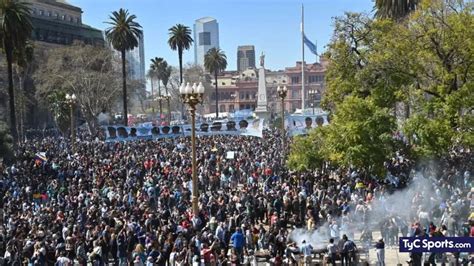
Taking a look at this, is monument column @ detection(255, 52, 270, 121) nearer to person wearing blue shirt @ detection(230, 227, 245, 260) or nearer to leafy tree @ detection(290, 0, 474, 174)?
leafy tree @ detection(290, 0, 474, 174)

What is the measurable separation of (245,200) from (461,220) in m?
7.95

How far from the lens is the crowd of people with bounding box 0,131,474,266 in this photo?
18.1 m

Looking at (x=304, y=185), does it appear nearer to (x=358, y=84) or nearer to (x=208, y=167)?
(x=358, y=84)

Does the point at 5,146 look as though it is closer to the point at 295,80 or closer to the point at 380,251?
the point at 380,251

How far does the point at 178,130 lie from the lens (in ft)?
179

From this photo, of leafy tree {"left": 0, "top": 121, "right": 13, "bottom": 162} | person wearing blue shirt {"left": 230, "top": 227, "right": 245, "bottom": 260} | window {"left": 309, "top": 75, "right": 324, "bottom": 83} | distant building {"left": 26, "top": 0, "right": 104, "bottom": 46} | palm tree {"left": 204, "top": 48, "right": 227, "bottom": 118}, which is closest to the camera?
person wearing blue shirt {"left": 230, "top": 227, "right": 245, "bottom": 260}

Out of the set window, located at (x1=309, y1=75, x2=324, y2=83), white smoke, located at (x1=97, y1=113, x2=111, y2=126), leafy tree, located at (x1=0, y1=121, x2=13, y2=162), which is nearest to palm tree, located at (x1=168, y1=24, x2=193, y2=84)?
white smoke, located at (x1=97, y1=113, x2=111, y2=126)

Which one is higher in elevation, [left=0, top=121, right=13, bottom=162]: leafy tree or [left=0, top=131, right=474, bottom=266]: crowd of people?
[left=0, top=121, right=13, bottom=162]: leafy tree

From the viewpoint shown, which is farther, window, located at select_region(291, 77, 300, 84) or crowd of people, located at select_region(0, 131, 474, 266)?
window, located at select_region(291, 77, 300, 84)

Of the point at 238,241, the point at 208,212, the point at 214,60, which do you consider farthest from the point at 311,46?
the point at 238,241

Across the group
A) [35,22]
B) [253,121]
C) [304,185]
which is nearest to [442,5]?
[304,185]

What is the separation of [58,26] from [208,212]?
79.0 metres

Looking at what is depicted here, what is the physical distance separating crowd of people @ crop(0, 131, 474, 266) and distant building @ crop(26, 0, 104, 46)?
58.7 m

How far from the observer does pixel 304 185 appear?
94.7ft
